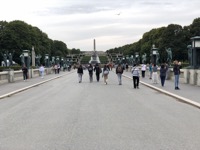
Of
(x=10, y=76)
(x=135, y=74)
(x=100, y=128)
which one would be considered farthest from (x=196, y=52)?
(x=100, y=128)

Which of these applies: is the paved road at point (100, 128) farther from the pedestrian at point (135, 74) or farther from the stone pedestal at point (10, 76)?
the stone pedestal at point (10, 76)

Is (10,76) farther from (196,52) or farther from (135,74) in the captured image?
(196,52)

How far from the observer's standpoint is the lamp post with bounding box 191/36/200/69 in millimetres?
28891

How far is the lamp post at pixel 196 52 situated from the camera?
1137 inches

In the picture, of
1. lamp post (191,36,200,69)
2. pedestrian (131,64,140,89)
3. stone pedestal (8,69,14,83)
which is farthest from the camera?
stone pedestal (8,69,14,83)

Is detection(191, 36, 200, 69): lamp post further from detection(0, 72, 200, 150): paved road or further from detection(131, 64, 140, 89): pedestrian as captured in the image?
detection(0, 72, 200, 150): paved road

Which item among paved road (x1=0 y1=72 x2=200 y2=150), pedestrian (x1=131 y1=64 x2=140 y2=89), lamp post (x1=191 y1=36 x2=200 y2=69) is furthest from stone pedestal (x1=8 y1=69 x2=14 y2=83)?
paved road (x1=0 y1=72 x2=200 y2=150)

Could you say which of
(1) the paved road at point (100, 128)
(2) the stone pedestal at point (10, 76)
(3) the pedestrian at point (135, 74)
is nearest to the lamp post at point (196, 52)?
(3) the pedestrian at point (135, 74)

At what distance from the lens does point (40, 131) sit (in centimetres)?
989

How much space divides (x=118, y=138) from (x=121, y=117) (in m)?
3.55

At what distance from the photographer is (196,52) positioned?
29.9 meters

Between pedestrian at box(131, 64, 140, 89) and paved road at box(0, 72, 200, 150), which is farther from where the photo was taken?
pedestrian at box(131, 64, 140, 89)

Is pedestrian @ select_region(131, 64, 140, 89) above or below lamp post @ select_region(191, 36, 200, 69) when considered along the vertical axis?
below

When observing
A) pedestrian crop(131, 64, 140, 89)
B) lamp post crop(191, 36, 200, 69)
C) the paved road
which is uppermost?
lamp post crop(191, 36, 200, 69)
